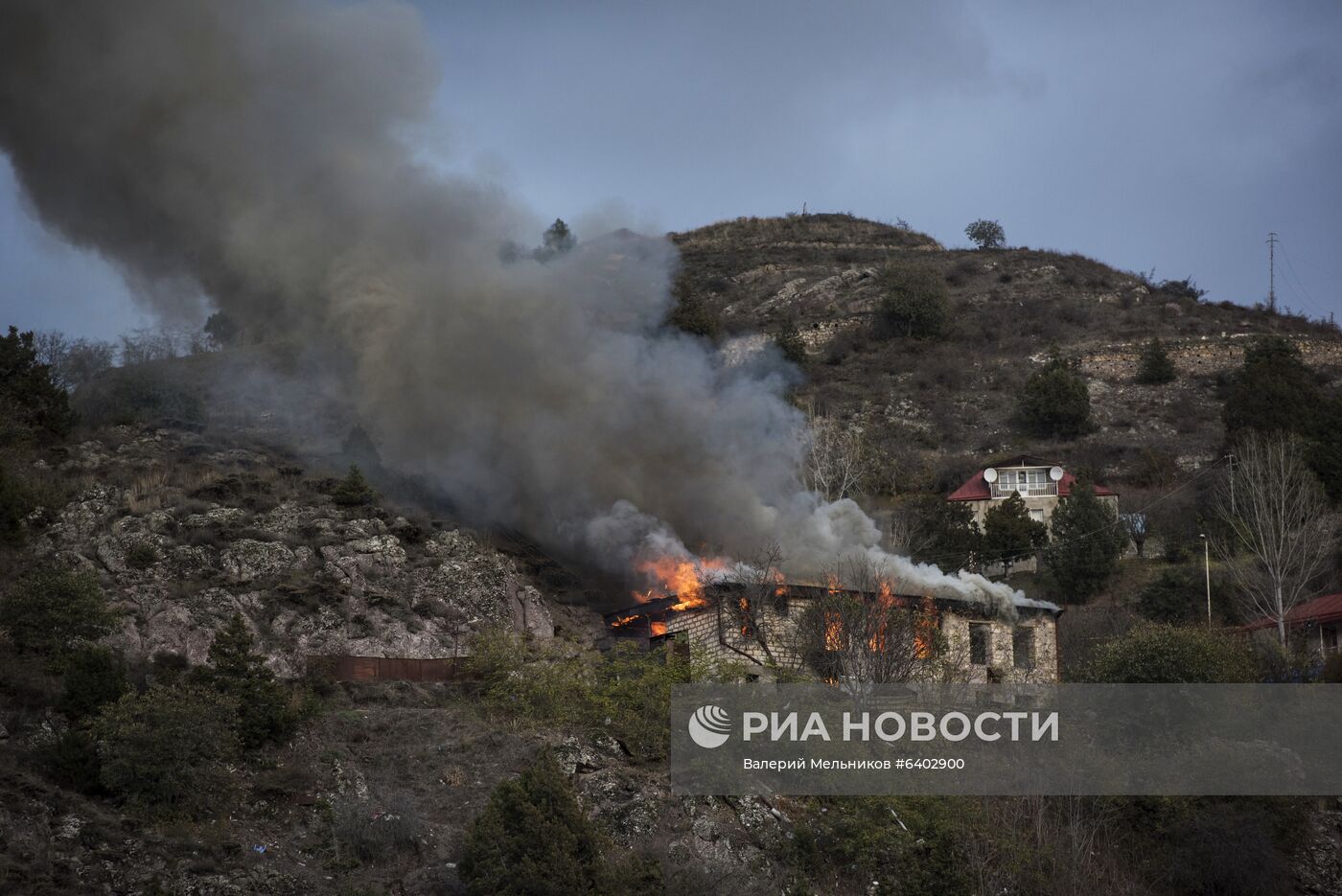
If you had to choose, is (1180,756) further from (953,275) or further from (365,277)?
(953,275)

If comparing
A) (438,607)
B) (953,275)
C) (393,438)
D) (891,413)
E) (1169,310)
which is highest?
(953,275)

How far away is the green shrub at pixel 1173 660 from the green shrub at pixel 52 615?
24615mm

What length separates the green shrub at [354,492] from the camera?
38.7m

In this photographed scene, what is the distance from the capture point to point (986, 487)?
57500mm

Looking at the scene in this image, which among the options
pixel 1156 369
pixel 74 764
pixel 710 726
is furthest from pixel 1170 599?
pixel 74 764

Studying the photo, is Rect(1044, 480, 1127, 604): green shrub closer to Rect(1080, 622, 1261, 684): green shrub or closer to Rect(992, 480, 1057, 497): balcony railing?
Rect(992, 480, 1057, 497): balcony railing

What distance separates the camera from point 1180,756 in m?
29.8

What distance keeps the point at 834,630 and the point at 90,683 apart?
18.6 meters

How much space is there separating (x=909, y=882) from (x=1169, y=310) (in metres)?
71.4

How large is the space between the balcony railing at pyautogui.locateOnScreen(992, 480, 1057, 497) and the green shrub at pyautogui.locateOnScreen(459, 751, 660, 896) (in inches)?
1555

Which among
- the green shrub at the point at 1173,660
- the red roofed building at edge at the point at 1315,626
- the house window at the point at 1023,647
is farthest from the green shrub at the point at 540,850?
the red roofed building at edge at the point at 1315,626

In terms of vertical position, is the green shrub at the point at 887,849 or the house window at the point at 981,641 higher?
the house window at the point at 981,641

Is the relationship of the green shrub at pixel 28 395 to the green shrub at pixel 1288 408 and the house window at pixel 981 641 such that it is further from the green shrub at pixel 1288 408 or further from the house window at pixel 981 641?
the green shrub at pixel 1288 408

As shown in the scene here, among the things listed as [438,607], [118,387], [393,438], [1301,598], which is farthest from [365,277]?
[1301,598]
